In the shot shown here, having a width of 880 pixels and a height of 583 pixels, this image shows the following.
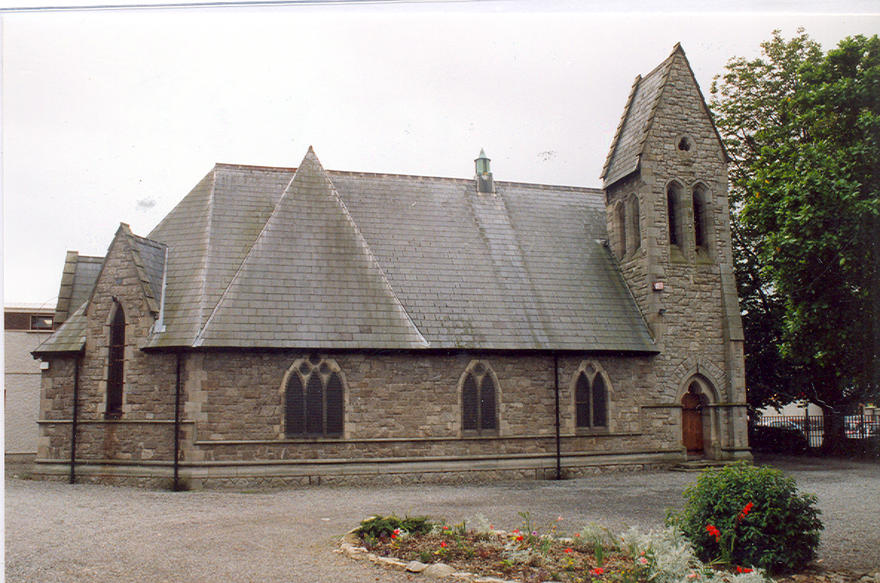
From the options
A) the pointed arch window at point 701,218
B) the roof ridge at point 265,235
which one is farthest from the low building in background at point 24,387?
the pointed arch window at point 701,218

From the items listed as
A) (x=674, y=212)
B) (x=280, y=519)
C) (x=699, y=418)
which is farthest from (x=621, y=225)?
(x=280, y=519)

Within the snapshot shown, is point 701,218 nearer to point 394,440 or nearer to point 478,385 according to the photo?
point 478,385

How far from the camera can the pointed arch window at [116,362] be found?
1825 centimetres

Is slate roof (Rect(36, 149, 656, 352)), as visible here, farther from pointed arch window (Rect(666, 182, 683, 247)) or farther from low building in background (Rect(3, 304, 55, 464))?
low building in background (Rect(3, 304, 55, 464))

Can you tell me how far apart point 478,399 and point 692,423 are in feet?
23.2

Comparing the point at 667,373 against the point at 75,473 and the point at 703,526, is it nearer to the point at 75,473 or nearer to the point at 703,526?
the point at 703,526

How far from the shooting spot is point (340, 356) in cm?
1850

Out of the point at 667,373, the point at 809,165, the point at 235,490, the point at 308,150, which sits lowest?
the point at 235,490

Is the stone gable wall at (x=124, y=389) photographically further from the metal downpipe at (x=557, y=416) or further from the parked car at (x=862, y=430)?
the parked car at (x=862, y=430)

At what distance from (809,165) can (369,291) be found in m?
10.9

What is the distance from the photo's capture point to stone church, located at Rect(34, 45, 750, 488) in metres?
17.8

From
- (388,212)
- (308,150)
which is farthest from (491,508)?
(308,150)

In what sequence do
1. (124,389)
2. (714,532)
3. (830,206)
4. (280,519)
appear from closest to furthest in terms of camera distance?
(714,532) → (280,519) → (830,206) → (124,389)

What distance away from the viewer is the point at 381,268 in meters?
20.2
